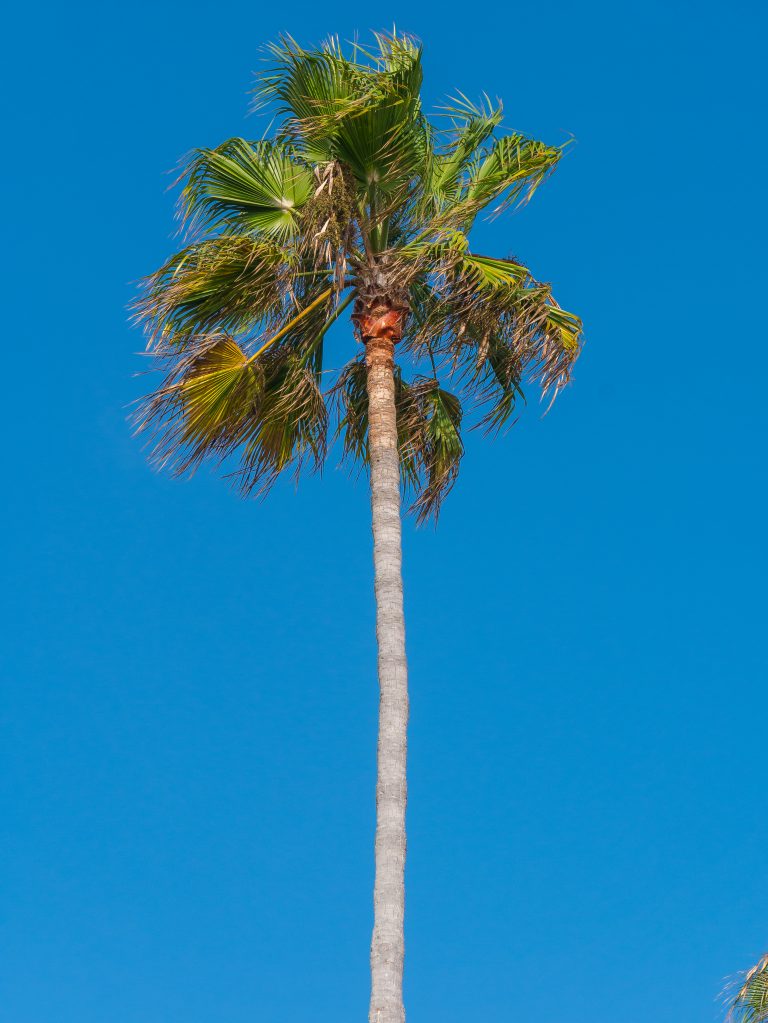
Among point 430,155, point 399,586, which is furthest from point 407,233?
point 399,586

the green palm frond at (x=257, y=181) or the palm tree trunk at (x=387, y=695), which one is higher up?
the green palm frond at (x=257, y=181)

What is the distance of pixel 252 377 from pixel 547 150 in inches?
141

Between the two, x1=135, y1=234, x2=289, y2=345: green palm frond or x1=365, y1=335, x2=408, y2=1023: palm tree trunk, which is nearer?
x1=365, y1=335, x2=408, y2=1023: palm tree trunk

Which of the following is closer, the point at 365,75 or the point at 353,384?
the point at 365,75

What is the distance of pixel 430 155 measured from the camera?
14617 mm

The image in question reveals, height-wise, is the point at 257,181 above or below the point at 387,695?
above

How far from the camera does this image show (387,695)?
12203mm

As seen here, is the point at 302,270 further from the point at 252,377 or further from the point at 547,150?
the point at 547,150

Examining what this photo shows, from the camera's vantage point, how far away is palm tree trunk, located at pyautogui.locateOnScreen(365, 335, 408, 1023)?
36.1 ft

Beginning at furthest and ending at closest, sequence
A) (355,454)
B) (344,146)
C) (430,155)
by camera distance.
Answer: (355,454)
(430,155)
(344,146)

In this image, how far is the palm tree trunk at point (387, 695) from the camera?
36.1ft

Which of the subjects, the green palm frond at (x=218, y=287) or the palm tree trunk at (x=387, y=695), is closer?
the palm tree trunk at (x=387, y=695)

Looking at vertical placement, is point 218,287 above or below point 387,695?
above

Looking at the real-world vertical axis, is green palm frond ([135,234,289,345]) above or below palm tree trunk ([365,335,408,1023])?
above
